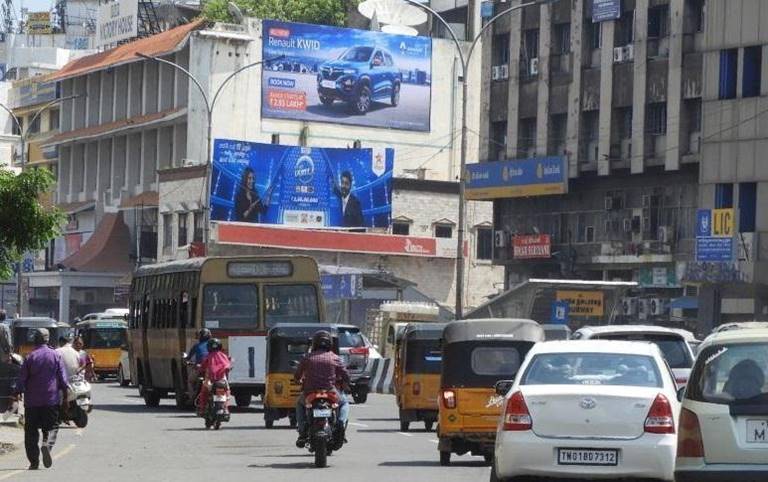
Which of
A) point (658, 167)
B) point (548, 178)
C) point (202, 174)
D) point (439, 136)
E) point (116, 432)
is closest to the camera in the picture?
point (116, 432)

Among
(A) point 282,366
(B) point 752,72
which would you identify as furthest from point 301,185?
(A) point 282,366

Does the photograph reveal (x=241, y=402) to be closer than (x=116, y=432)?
No

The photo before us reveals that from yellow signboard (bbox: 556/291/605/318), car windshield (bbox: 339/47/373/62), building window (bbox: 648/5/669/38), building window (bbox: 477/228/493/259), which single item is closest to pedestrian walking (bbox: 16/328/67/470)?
yellow signboard (bbox: 556/291/605/318)

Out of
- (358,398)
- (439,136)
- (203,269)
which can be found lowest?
(358,398)

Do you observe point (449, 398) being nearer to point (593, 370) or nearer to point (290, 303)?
point (593, 370)

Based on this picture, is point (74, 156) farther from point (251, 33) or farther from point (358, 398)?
point (358, 398)

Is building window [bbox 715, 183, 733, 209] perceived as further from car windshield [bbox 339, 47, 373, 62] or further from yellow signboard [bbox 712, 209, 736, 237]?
car windshield [bbox 339, 47, 373, 62]

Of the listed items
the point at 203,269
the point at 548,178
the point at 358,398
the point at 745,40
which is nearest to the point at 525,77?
the point at 548,178

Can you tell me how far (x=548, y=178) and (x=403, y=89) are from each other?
2160 centimetres

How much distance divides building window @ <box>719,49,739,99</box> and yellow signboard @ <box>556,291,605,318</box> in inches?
362

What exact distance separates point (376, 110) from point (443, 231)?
648cm

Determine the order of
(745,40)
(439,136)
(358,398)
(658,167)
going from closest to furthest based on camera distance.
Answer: (358,398)
(745,40)
(658,167)
(439,136)

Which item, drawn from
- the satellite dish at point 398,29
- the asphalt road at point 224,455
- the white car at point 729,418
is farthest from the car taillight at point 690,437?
the satellite dish at point 398,29

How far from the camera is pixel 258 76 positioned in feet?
283
